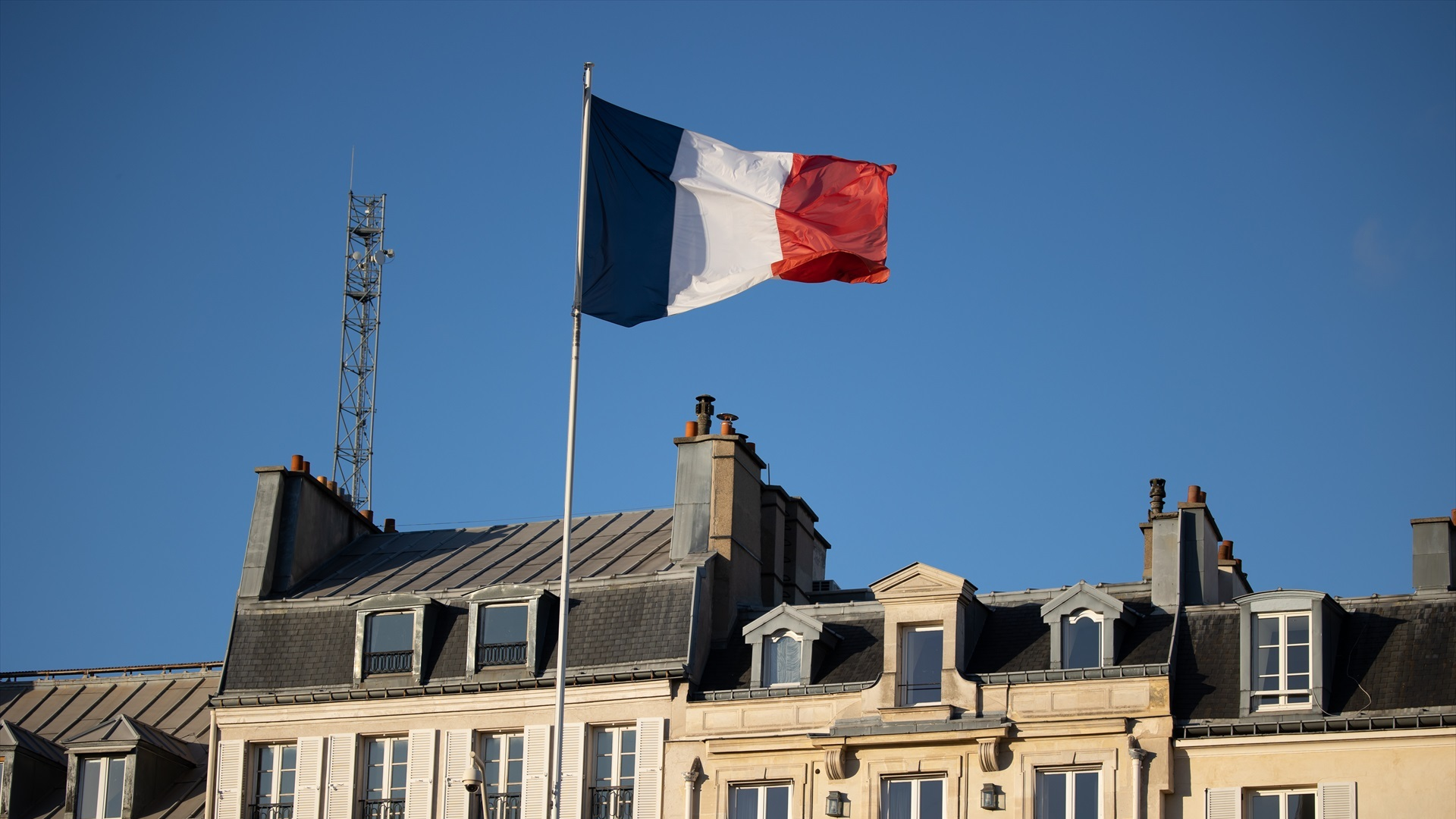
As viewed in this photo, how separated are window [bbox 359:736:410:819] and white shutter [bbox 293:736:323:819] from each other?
89 cm

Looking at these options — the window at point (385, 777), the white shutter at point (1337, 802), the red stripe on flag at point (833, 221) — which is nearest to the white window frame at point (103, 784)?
the window at point (385, 777)

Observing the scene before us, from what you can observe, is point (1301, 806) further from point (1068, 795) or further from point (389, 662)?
point (389, 662)

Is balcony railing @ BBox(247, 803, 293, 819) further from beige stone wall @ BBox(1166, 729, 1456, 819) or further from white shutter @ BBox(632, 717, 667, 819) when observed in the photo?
beige stone wall @ BBox(1166, 729, 1456, 819)

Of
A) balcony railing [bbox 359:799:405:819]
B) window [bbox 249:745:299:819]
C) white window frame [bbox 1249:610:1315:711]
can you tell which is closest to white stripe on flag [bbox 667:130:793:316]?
white window frame [bbox 1249:610:1315:711]

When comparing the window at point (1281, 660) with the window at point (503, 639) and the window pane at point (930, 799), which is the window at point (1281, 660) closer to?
the window pane at point (930, 799)

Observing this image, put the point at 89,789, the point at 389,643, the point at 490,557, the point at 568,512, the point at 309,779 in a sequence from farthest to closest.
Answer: the point at 490,557, the point at 89,789, the point at 389,643, the point at 309,779, the point at 568,512

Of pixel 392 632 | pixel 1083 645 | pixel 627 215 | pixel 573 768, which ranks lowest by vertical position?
pixel 573 768

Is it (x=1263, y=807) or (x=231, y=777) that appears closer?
(x=1263, y=807)

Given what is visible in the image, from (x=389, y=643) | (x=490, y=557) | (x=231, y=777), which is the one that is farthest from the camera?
(x=490, y=557)

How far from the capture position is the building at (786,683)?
47.3 meters

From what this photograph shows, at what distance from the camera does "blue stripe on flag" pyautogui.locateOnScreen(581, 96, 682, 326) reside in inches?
1772

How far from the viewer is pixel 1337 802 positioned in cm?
4616

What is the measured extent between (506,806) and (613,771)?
7.31ft

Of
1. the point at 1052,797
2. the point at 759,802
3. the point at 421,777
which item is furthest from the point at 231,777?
the point at 1052,797
